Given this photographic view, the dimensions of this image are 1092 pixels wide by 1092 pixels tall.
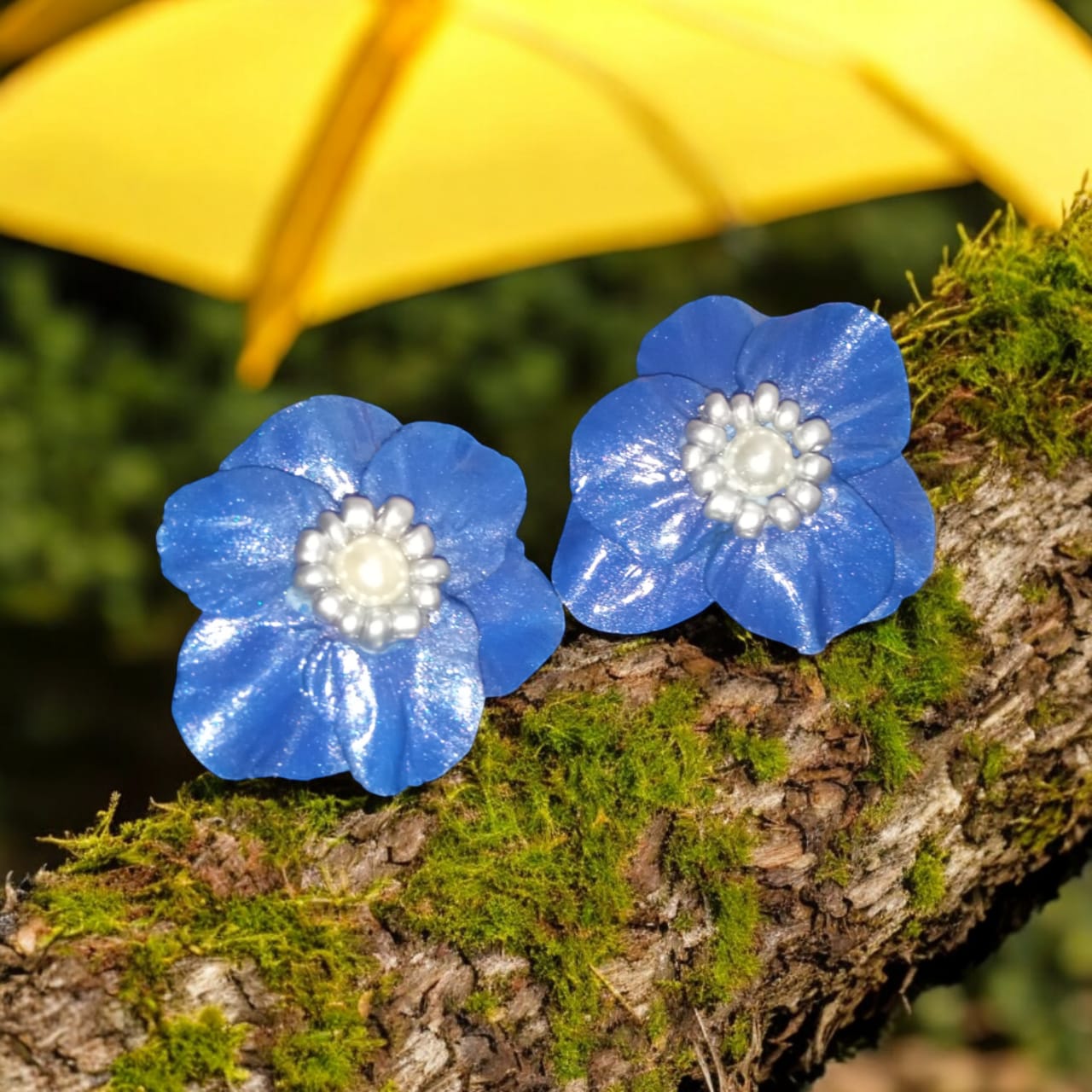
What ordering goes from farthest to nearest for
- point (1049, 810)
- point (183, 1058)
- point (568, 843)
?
point (1049, 810), point (568, 843), point (183, 1058)

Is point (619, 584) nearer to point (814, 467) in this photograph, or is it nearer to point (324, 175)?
point (814, 467)

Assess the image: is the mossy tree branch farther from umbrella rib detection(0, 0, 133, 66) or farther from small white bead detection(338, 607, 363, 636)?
umbrella rib detection(0, 0, 133, 66)

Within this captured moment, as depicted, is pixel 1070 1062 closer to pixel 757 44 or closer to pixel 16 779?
pixel 757 44

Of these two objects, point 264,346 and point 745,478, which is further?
point 264,346

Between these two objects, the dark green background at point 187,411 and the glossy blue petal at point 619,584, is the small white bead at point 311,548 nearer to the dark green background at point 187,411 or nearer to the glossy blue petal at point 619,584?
the glossy blue petal at point 619,584

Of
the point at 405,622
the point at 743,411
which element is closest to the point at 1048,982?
the point at 743,411

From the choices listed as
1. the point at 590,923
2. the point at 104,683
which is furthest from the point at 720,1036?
the point at 104,683

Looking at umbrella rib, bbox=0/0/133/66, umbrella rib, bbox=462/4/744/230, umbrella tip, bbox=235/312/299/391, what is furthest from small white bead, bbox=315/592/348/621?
umbrella rib, bbox=0/0/133/66
